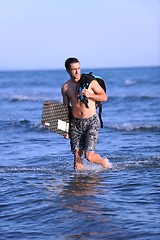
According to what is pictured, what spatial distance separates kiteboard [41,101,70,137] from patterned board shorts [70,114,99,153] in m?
0.10

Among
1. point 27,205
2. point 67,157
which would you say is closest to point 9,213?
point 27,205

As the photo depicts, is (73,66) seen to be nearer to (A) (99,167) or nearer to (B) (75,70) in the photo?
(B) (75,70)

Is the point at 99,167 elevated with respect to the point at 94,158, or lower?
lower

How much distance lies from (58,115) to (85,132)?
441 millimetres

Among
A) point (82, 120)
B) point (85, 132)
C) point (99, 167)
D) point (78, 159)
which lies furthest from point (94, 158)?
point (99, 167)

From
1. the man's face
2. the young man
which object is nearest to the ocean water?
the young man

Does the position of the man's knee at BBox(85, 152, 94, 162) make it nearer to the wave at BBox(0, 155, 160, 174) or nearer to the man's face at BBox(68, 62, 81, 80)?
the wave at BBox(0, 155, 160, 174)

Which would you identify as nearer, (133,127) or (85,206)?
(85,206)

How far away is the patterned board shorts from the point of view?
8.48 meters

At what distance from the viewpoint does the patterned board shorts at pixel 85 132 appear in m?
8.48

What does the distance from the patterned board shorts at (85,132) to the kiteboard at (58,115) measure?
0.10m

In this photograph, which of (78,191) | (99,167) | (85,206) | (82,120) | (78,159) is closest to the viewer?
(85,206)

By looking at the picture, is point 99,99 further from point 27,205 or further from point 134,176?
point 27,205

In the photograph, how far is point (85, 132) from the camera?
8516mm
